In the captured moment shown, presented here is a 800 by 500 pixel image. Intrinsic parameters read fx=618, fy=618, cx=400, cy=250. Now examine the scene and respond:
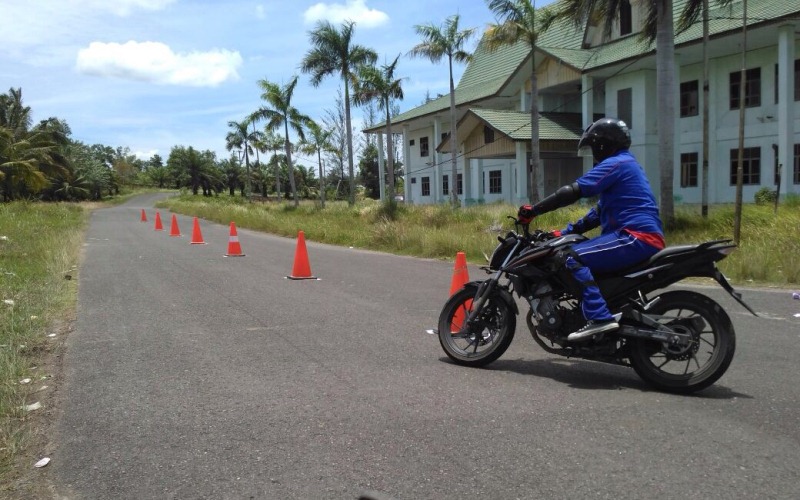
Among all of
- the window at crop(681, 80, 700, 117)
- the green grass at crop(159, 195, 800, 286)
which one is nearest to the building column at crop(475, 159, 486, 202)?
the green grass at crop(159, 195, 800, 286)

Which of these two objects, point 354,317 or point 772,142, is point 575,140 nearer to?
point 772,142

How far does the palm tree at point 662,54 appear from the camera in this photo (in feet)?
49.9

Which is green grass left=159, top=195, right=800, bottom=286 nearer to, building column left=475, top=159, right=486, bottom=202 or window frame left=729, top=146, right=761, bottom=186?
window frame left=729, top=146, right=761, bottom=186

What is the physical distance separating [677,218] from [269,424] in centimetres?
1494

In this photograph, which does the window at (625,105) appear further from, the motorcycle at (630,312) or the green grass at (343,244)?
the motorcycle at (630,312)

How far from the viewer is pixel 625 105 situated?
29219 millimetres

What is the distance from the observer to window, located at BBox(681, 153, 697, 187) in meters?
27.6

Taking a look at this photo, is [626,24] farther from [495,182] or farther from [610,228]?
[610,228]

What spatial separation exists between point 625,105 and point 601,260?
27.0 m

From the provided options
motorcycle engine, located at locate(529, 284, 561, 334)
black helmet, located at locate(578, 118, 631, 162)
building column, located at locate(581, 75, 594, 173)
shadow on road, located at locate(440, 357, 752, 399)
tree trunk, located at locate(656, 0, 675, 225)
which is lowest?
shadow on road, located at locate(440, 357, 752, 399)

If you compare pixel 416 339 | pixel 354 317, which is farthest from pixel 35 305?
pixel 416 339

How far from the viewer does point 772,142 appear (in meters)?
24.9

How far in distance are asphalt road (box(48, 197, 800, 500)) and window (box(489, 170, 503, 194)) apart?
104 feet

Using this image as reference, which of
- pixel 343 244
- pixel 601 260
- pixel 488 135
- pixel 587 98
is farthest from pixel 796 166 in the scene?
pixel 601 260
